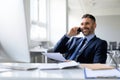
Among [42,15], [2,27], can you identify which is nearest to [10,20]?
[2,27]

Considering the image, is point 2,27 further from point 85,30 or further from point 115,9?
point 115,9

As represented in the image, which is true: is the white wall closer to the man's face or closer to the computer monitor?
the man's face

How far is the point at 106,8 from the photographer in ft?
33.2

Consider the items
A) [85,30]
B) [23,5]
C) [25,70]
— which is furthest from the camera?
[85,30]

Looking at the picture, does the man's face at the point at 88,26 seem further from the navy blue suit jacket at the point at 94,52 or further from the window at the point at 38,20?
the window at the point at 38,20

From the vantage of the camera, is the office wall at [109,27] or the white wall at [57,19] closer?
the white wall at [57,19]

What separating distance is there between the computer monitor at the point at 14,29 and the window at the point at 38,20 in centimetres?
382

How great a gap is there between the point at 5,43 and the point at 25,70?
25 cm

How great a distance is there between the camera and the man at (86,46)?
7.35 feet

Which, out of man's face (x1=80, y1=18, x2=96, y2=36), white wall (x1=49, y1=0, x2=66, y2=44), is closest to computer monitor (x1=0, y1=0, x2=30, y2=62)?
man's face (x1=80, y1=18, x2=96, y2=36)

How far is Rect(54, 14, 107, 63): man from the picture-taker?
2240mm

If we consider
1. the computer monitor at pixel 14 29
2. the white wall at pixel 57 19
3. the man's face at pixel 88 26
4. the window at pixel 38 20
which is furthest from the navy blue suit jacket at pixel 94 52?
the white wall at pixel 57 19

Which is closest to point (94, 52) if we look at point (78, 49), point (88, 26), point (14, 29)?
point (78, 49)

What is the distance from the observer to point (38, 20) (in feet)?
17.7
